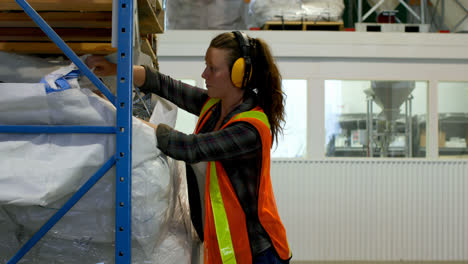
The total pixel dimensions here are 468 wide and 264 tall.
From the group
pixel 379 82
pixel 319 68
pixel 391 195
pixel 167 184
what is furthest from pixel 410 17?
pixel 167 184

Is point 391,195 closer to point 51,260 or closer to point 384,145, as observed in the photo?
point 384,145

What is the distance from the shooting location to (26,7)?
1.21m

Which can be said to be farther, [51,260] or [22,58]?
[22,58]

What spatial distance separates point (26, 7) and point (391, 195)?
16.3 feet

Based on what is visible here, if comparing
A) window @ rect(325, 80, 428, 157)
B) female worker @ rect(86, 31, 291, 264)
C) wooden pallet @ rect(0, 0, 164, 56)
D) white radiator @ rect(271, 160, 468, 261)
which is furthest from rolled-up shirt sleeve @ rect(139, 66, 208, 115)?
window @ rect(325, 80, 428, 157)

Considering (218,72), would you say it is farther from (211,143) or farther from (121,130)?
(121,130)

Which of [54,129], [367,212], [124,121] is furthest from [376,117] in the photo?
[54,129]

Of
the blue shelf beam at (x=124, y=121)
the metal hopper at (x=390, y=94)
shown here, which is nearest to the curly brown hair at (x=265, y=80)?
the blue shelf beam at (x=124, y=121)

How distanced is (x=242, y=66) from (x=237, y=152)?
0.34 m

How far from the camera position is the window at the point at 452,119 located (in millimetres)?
5594

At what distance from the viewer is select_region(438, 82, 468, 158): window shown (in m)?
5.59

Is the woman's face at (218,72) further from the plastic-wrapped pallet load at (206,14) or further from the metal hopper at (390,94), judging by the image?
the metal hopper at (390,94)

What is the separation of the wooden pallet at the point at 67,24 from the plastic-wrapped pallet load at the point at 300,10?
3.64 meters

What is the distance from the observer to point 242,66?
62.8 inches
